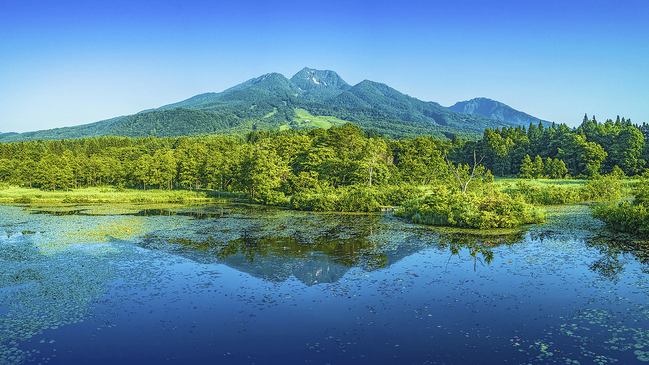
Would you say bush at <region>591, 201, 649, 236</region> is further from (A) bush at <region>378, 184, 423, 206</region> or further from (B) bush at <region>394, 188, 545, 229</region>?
(A) bush at <region>378, 184, 423, 206</region>

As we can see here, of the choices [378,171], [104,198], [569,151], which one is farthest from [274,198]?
[569,151]

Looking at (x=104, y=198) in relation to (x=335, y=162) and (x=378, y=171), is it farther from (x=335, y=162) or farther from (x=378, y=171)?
(x=378, y=171)

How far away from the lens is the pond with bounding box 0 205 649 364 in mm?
10359

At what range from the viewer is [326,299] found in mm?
14047

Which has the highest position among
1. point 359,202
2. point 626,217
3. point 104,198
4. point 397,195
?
point 626,217

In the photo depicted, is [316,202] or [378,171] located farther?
[378,171]

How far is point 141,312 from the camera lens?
42.8ft

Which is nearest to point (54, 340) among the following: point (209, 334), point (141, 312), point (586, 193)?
point (141, 312)

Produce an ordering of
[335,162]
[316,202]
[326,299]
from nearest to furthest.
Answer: [326,299]
[316,202]
[335,162]

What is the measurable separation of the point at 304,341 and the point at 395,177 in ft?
138

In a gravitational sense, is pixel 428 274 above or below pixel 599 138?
below

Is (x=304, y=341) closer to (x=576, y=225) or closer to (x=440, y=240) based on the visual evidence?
(x=440, y=240)

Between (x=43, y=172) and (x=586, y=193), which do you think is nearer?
(x=586, y=193)

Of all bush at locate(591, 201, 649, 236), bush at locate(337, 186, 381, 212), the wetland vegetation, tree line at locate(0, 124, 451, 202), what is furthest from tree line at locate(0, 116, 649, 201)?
bush at locate(591, 201, 649, 236)
